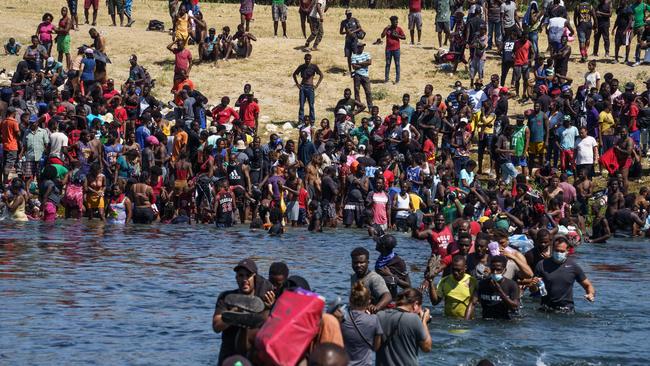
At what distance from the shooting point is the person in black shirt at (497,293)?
1536 centimetres

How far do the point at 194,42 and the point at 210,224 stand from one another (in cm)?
1162

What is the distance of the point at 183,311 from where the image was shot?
17938 mm

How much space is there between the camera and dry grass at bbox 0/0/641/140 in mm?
35000

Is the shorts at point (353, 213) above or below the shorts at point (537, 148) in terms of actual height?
below

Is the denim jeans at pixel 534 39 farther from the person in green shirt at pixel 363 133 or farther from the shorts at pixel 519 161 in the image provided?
the person in green shirt at pixel 363 133

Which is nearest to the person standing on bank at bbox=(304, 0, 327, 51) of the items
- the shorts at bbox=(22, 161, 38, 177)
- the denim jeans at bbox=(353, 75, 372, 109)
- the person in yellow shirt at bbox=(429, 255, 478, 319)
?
the denim jeans at bbox=(353, 75, 372, 109)

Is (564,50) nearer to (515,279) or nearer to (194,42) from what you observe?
(194,42)

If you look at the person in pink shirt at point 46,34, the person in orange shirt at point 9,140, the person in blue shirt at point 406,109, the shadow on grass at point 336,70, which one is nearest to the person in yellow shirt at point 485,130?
the person in blue shirt at point 406,109

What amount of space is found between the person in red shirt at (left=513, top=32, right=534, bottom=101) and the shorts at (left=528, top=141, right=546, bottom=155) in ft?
15.0

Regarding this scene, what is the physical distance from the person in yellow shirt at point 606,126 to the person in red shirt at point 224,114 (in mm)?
8101

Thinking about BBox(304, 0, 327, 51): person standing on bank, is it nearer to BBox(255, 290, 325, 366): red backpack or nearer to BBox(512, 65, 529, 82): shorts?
BBox(512, 65, 529, 82): shorts

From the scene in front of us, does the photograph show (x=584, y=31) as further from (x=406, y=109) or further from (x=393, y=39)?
(x=406, y=109)

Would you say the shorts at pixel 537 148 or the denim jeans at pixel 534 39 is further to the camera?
the denim jeans at pixel 534 39

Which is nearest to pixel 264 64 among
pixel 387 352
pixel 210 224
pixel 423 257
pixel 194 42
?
pixel 194 42
